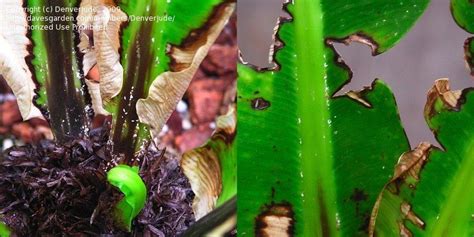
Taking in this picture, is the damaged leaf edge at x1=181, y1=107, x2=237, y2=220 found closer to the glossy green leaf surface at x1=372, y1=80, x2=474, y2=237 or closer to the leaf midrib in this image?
the leaf midrib

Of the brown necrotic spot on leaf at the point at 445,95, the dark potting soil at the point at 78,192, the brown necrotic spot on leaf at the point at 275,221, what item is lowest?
the brown necrotic spot on leaf at the point at 275,221

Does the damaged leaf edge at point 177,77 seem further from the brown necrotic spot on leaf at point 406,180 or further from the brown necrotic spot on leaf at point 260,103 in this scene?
the brown necrotic spot on leaf at point 406,180

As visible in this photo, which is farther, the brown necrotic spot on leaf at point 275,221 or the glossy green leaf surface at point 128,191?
the brown necrotic spot on leaf at point 275,221

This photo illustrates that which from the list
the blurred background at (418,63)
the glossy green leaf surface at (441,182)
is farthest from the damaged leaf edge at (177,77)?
the glossy green leaf surface at (441,182)

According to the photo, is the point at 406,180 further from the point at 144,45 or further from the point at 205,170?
the point at 144,45

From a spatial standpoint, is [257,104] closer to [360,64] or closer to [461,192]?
[360,64]

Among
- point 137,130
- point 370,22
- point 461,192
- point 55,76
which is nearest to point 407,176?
point 461,192
